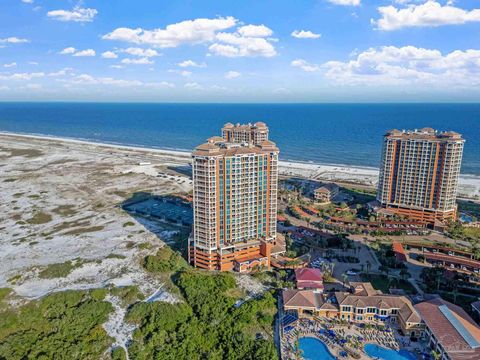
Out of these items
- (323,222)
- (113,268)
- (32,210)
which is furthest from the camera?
(32,210)

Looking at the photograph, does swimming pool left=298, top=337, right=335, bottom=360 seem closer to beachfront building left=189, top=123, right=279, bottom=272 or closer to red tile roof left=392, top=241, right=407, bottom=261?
beachfront building left=189, top=123, right=279, bottom=272

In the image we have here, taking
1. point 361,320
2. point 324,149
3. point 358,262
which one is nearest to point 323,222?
point 358,262

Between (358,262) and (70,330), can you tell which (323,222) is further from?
(70,330)

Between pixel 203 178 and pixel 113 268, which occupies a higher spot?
pixel 203 178

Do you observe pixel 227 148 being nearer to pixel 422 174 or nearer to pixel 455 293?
pixel 455 293

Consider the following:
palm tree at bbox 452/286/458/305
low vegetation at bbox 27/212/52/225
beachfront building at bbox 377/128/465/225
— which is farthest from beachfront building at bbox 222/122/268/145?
palm tree at bbox 452/286/458/305

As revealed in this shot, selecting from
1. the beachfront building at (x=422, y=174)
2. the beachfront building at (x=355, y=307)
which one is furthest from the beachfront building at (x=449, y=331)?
the beachfront building at (x=422, y=174)

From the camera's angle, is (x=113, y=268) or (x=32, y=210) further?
(x=32, y=210)
